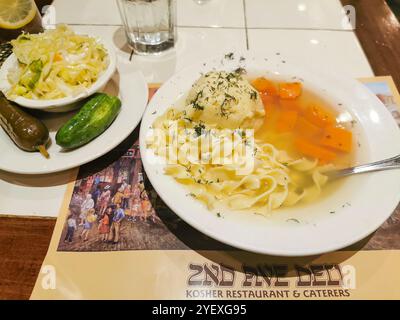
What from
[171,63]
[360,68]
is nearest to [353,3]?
[360,68]

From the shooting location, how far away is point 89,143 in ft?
5.38

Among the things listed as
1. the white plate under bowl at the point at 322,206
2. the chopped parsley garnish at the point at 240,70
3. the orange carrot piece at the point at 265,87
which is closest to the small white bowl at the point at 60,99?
the white plate under bowl at the point at 322,206

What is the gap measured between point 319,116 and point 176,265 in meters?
1.06

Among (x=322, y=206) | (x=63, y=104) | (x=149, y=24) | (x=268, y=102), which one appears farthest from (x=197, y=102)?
(x=149, y=24)

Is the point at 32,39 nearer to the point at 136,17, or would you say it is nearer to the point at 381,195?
the point at 136,17

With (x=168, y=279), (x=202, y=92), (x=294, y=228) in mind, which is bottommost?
(x=168, y=279)

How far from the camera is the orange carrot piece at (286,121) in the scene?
1.78 m

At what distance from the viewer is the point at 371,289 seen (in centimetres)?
127

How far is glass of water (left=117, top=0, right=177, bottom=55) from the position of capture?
83.7 inches

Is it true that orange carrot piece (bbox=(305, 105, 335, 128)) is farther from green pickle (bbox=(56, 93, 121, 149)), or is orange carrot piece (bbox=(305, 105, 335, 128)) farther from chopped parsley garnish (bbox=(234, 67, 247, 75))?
green pickle (bbox=(56, 93, 121, 149))

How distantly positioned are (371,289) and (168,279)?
0.76 meters

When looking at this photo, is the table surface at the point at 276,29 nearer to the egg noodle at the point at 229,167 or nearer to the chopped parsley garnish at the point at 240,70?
the chopped parsley garnish at the point at 240,70

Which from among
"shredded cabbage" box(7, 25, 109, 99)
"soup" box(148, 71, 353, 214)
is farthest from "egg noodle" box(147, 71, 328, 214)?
"shredded cabbage" box(7, 25, 109, 99)

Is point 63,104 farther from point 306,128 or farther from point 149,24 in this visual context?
point 306,128
